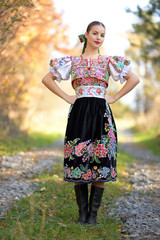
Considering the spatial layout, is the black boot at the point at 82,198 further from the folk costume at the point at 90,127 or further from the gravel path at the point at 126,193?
the gravel path at the point at 126,193

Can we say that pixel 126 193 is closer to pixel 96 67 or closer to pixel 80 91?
pixel 80 91

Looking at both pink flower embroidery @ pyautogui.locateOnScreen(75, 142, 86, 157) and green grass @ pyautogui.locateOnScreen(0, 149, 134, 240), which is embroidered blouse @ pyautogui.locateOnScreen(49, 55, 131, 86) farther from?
green grass @ pyautogui.locateOnScreen(0, 149, 134, 240)

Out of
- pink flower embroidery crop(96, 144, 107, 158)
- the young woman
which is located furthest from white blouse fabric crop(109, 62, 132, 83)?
pink flower embroidery crop(96, 144, 107, 158)

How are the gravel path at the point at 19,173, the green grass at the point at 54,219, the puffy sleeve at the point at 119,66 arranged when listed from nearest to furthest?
the green grass at the point at 54,219 → the puffy sleeve at the point at 119,66 → the gravel path at the point at 19,173

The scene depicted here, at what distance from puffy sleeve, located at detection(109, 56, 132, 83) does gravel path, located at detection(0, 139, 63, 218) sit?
165 centimetres

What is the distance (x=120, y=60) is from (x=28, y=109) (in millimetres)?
6672

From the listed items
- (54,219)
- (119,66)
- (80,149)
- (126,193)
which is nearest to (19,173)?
(126,193)

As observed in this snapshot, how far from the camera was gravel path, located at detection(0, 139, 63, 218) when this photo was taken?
137 inches

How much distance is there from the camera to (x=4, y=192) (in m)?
3.61

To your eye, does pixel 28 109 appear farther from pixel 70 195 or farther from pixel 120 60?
pixel 120 60

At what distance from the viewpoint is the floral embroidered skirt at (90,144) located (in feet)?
9.12

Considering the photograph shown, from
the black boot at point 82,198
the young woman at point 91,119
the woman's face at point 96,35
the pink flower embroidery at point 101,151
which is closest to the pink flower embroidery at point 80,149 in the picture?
the young woman at point 91,119

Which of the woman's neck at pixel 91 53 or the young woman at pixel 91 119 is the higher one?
the woman's neck at pixel 91 53

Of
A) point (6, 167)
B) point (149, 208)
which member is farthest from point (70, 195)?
point (6, 167)
